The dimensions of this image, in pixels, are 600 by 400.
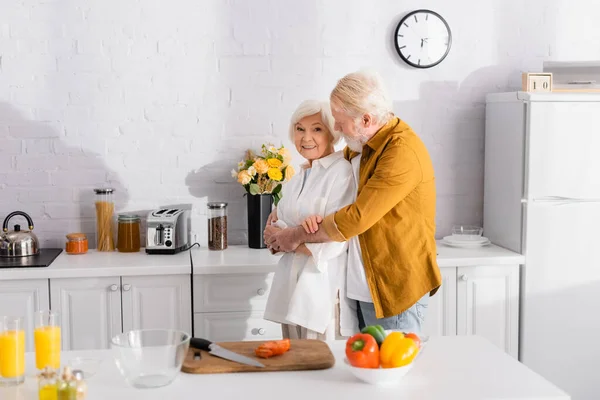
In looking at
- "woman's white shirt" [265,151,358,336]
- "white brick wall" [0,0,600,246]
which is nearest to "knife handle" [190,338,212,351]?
"woman's white shirt" [265,151,358,336]

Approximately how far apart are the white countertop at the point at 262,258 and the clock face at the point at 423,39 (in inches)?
40.1

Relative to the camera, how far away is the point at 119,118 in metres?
4.16

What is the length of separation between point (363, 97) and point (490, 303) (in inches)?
59.9

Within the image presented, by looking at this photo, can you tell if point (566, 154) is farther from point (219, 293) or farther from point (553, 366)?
point (219, 293)

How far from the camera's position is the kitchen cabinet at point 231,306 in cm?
376

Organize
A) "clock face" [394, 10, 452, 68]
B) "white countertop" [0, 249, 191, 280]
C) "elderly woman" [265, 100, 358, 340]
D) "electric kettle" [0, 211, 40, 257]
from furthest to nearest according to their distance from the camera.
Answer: "clock face" [394, 10, 452, 68] < "electric kettle" [0, 211, 40, 257] < "white countertop" [0, 249, 191, 280] < "elderly woman" [265, 100, 358, 340]

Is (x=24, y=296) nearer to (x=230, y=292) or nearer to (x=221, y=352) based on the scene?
(x=230, y=292)

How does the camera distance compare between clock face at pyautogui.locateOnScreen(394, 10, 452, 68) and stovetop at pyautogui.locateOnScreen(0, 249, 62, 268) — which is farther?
clock face at pyautogui.locateOnScreen(394, 10, 452, 68)

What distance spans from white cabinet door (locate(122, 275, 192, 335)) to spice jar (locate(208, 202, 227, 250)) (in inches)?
16.4

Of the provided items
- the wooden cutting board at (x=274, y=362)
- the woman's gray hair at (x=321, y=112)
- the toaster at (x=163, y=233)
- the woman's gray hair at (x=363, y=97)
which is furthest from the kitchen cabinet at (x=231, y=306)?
the wooden cutting board at (x=274, y=362)

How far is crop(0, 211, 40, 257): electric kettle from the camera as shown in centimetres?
386

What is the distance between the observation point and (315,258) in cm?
305

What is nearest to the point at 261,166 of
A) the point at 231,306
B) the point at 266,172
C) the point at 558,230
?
the point at 266,172

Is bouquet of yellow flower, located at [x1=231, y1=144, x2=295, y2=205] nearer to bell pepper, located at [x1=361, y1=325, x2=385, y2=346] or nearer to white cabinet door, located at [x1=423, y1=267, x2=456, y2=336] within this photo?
white cabinet door, located at [x1=423, y1=267, x2=456, y2=336]
